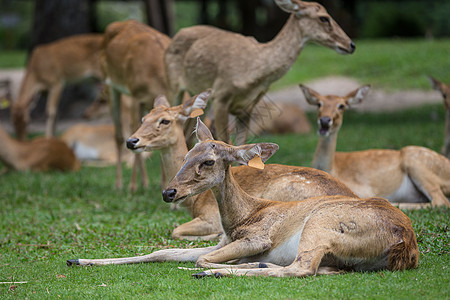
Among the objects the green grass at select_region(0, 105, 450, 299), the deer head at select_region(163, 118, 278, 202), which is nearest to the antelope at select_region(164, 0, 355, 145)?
the green grass at select_region(0, 105, 450, 299)

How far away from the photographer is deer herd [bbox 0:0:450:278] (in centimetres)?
486

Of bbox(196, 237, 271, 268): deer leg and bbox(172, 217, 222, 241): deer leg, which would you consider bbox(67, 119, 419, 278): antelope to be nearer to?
bbox(196, 237, 271, 268): deer leg

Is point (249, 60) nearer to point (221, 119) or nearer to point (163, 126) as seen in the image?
point (221, 119)

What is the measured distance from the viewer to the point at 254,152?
16.9ft

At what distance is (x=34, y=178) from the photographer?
10.6 metres

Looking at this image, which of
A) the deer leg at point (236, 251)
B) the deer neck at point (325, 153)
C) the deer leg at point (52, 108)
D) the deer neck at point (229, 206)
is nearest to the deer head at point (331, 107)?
the deer neck at point (325, 153)

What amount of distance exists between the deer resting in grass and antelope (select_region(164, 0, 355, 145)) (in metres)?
1.17

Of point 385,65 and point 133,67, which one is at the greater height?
point 133,67

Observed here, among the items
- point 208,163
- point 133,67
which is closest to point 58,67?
point 133,67

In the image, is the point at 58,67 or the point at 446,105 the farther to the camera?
the point at 58,67

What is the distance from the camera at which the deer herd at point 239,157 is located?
4855mm

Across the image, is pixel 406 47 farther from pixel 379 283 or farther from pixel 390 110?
pixel 379 283

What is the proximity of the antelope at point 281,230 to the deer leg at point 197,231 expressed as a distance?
0.79 meters

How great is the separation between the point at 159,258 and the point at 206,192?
121cm
